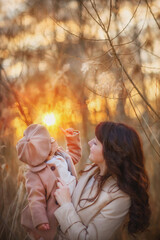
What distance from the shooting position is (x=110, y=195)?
3.97 ft

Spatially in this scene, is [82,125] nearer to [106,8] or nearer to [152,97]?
[152,97]

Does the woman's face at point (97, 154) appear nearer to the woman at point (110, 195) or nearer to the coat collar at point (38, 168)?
the woman at point (110, 195)

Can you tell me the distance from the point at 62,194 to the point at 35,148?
32 centimetres

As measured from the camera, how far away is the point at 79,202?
1.29m

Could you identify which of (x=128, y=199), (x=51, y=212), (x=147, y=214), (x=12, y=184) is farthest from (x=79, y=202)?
(x=12, y=184)

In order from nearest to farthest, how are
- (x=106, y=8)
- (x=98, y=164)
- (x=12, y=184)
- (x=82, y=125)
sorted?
(x=98, y=164) < (x=106, y=8) < (x=12, y=184) < (x=82, y=125)

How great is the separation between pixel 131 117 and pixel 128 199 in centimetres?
150

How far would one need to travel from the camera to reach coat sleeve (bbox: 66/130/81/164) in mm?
1573

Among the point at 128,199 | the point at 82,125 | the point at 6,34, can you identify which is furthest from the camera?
the point at 82,125

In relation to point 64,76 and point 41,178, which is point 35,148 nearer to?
point 41,178

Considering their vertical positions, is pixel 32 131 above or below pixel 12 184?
above

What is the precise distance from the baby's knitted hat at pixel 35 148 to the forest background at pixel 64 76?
543 mm

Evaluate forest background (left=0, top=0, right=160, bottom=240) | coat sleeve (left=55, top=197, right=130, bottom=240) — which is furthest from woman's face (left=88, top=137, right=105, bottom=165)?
forest background (left=0, top=0, right=160, bottom=240)

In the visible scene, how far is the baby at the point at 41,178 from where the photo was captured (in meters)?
1.21
